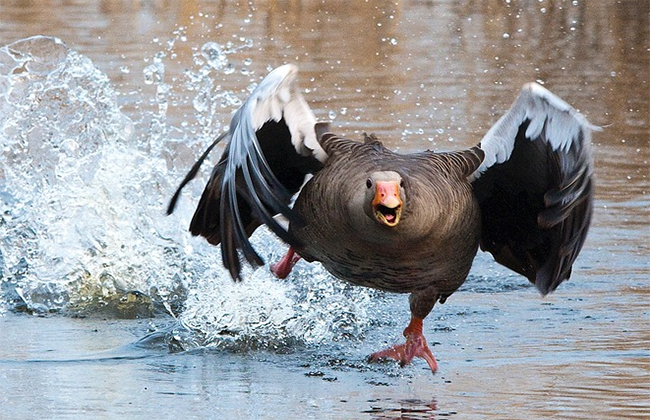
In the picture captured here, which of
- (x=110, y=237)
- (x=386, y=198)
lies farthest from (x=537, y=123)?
(x=110, y=237)

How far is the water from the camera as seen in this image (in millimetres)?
5672

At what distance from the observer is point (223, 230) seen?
6.01 metres

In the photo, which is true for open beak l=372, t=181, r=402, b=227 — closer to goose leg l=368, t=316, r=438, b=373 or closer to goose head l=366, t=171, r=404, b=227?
goose head l=366, t=171, r=404, b=227

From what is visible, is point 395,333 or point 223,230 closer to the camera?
point 223,230

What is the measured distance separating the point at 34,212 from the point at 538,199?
3470 millimetres

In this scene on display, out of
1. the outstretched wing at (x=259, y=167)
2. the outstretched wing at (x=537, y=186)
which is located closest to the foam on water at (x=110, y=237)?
the outstretched wing at (x=259, y=167)

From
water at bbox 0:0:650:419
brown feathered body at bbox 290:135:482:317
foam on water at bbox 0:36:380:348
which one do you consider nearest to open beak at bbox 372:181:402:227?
brown feathered body at bbox 290:135:482:317

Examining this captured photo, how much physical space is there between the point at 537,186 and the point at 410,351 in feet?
3.43

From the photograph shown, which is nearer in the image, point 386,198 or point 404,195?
point 386,198

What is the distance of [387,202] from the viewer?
17.2ft

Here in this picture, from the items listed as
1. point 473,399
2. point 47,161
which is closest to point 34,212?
point 47,161

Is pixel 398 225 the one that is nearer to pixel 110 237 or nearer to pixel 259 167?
pixel 259 167

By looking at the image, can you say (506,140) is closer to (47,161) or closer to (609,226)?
(609,226)

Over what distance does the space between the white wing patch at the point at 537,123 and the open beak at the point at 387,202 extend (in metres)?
1.05
